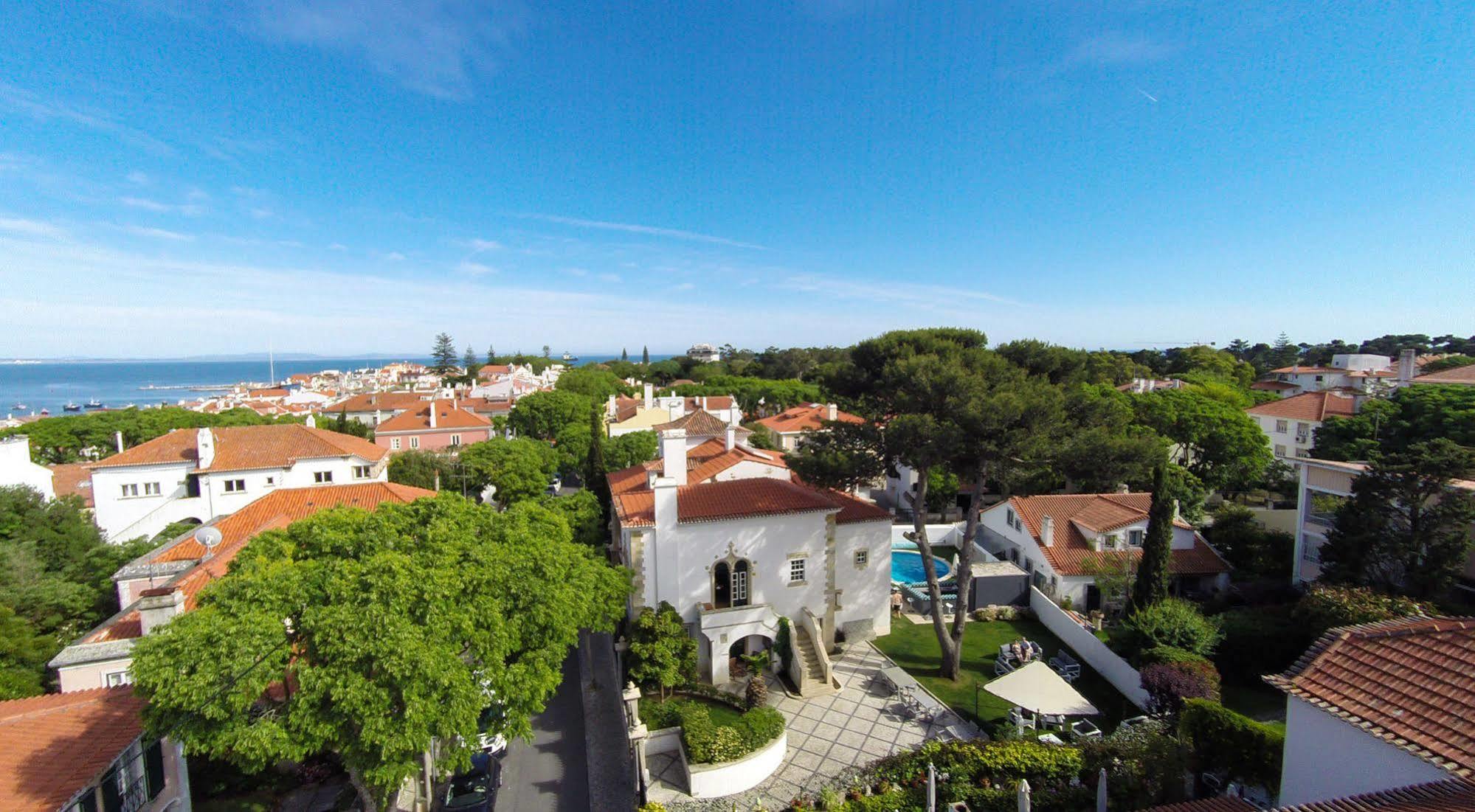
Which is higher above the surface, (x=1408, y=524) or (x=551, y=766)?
(x=1408, y=524)

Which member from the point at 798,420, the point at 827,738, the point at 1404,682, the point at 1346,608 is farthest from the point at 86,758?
the point at 798,420

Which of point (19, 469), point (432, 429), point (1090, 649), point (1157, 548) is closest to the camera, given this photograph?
point (1157, 548)

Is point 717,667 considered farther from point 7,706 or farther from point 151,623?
point 7,706

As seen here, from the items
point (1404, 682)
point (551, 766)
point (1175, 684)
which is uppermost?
point (1404, 682)

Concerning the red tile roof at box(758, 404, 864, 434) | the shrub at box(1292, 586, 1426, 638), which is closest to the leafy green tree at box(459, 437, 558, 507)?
the red tile roof at box(758, 404, 864, 434)

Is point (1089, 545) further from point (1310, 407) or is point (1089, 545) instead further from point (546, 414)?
point (546, 414)

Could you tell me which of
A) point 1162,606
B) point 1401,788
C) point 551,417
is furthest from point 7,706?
point 551,417

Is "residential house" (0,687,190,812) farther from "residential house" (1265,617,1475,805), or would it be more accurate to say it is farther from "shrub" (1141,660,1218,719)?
"shrub" (1141,660,1218,719)
